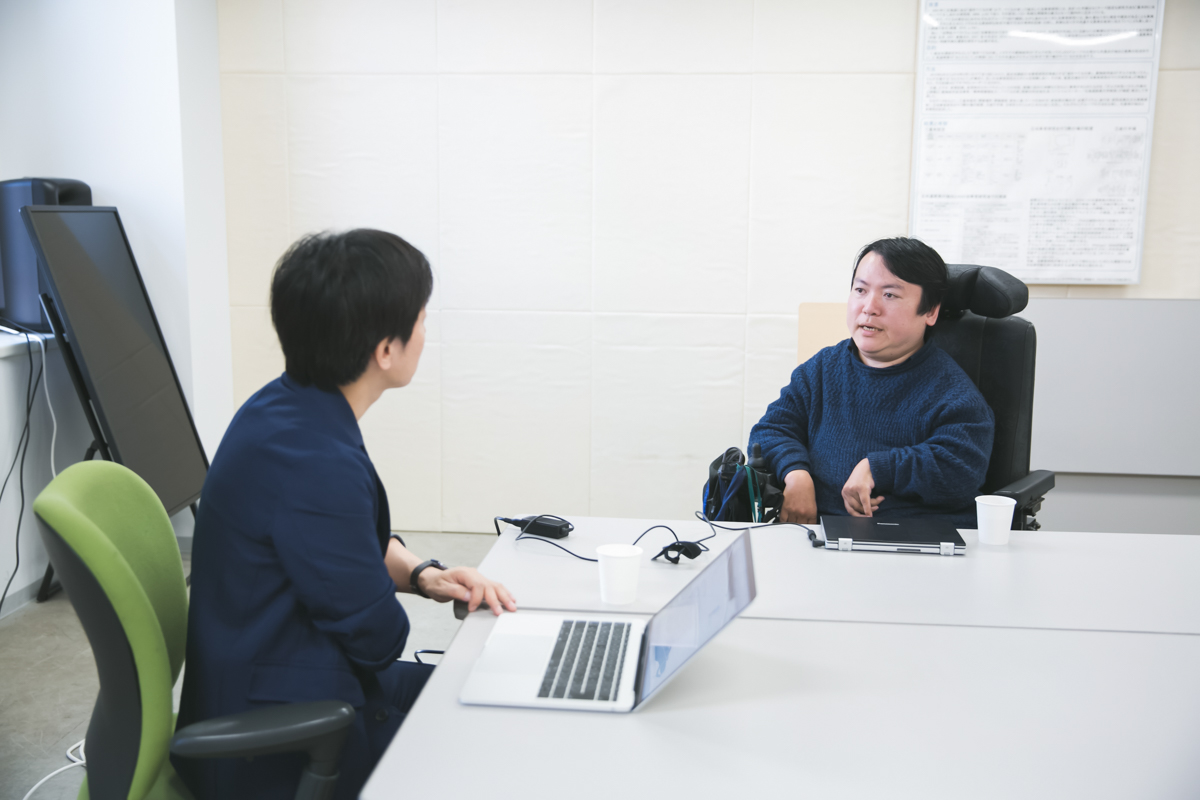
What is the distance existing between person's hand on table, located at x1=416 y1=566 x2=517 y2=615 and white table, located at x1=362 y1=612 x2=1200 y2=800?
101mm

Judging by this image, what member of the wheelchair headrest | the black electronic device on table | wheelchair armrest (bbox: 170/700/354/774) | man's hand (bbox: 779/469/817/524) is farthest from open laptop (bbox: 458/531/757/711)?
the black electronic device on table

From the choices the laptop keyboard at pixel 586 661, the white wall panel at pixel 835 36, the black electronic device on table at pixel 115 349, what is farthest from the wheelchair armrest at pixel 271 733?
the white wall panel at pixel 835 36

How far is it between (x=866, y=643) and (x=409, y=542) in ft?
9.09

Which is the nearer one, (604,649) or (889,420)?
(604,649)

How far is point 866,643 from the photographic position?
1282 millimetres

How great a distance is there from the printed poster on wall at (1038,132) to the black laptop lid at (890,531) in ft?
6.60

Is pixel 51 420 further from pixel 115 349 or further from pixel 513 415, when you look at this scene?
pixel 513 415

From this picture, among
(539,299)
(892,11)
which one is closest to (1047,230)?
(892,11)

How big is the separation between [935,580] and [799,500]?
23.4 inches

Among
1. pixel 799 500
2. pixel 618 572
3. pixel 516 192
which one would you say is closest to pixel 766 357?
pixel 516 192

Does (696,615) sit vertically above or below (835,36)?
below

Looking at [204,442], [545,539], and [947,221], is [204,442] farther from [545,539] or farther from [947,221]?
[947,221]

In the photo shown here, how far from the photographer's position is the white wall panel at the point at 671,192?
3535 millimetres

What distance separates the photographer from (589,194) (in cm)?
362
